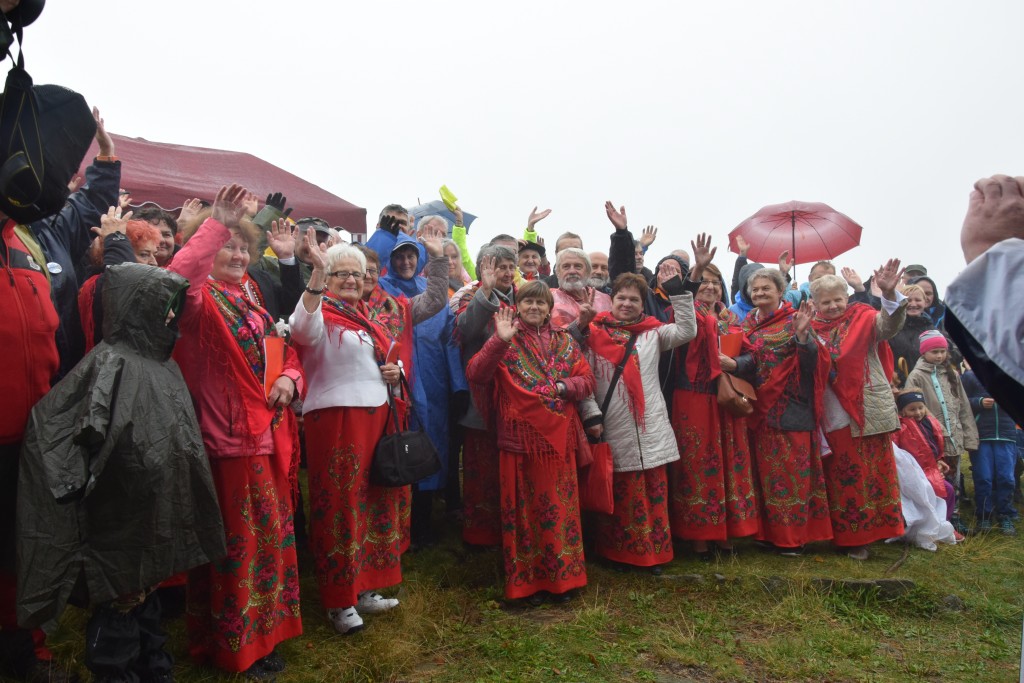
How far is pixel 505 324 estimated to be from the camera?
13.4 ft

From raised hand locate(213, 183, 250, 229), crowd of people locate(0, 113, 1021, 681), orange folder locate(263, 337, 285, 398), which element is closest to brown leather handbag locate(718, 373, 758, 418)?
crowd of people locate(0, 113, 1021, 681)

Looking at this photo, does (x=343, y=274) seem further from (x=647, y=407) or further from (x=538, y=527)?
(x=647, y=407)

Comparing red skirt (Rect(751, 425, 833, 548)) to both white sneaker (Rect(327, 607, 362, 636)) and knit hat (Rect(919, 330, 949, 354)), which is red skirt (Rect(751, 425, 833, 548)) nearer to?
knit hat (Rect(919, 330, 949, 354))

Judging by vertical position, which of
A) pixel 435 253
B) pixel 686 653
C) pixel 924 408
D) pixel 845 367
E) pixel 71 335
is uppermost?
pixel 435 253

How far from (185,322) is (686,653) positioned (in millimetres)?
3004

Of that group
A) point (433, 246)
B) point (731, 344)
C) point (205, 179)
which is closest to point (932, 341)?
point (731, 344)

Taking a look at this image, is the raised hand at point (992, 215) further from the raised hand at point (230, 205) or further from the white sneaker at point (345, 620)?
the white sneaker at point (345, 620)

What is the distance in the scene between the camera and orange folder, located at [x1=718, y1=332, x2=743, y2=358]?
205 inches

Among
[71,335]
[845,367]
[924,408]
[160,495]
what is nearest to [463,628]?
[160,495]

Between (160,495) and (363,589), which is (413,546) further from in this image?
(160,495)

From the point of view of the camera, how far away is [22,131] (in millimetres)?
2348

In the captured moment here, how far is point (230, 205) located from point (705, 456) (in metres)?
3.63

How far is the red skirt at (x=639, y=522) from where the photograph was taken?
457 cm

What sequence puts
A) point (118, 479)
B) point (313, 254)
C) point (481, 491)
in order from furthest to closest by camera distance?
point (481, 491) < point (313, 254) < point (118, 479)
